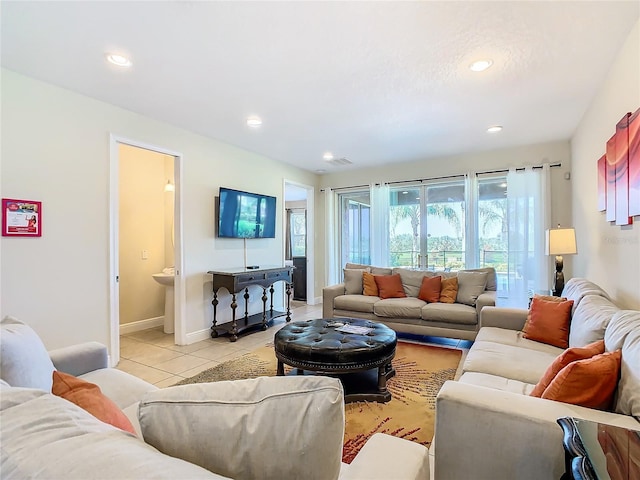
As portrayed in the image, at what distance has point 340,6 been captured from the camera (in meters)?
1.82

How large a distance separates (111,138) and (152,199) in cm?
173

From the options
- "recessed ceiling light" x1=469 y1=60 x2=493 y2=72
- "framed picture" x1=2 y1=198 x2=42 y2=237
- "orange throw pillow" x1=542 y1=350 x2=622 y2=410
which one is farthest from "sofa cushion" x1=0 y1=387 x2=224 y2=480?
"recessed ceiling light" x1=469 y1=60 x2=493 y2=72

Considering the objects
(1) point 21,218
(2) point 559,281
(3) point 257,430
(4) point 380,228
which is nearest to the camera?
(3) point 257,430

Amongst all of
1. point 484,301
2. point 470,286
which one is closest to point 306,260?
point 470,286

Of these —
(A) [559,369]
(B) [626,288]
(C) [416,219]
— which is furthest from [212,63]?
(C) [416,219]

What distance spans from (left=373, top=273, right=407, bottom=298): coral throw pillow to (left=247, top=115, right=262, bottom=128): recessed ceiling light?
252cm

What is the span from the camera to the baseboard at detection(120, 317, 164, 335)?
14.4 feet

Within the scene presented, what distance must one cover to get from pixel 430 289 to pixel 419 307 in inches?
14.4

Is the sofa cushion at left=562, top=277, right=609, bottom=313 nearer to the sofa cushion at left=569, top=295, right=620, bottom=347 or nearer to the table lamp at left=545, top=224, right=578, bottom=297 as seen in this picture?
the sofa cushion at left=569, top=295, right=620, bottom=347

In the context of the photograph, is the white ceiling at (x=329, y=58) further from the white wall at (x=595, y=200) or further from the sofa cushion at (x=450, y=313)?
the sofa cushion at (x=450, y=313)

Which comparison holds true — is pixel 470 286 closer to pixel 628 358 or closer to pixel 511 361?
pixel 511 361

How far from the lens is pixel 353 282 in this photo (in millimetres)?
4629

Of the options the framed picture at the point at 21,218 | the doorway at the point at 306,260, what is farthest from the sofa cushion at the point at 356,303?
the framed picture at the point at 21,218

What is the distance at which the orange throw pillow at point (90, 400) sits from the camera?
101 centimetres
